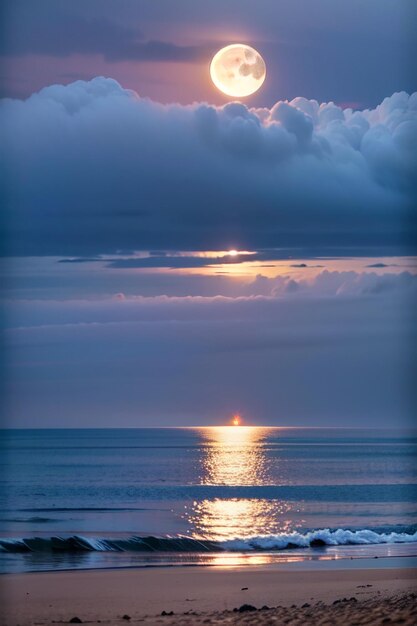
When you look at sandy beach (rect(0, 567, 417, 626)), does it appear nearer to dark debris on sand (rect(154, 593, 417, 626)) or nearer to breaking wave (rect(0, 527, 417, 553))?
dark debris on sand (rect(154, 593, 417, 626))

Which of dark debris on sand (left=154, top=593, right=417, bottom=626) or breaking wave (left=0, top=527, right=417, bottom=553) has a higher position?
breaking wave (left=0, top=527, right=417, bottom=553)

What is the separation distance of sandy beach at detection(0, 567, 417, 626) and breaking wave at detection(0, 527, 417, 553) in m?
3.72

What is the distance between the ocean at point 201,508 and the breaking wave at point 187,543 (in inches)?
1.7

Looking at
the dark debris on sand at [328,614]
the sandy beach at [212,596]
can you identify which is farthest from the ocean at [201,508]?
the dark debris on sand at [328,614]

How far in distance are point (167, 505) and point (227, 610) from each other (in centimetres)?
2232

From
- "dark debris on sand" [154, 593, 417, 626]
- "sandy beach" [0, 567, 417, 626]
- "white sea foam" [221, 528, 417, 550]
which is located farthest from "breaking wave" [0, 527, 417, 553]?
"dark debris on sand" [154, 593, 417, 626]

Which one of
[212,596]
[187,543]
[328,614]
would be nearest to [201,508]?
[187,543]

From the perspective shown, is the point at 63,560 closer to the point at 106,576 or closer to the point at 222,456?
the point at 106,576

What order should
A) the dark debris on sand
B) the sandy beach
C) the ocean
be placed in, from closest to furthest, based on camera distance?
the dark debris on sand → the sandy beach → the ocean

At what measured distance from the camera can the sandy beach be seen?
1118 centimetres

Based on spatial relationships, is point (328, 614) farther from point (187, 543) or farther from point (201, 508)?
point (201, 508)

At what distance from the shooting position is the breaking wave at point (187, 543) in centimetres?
2022

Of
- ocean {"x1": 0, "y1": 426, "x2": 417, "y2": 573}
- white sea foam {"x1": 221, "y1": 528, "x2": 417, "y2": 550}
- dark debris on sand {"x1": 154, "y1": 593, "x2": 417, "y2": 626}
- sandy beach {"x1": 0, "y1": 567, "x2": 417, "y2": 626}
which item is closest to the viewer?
dark debris on sand {"x1": 154, "y1": 593, "x2": 417, "y2": 626}

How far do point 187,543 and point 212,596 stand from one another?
7969 millimetres
